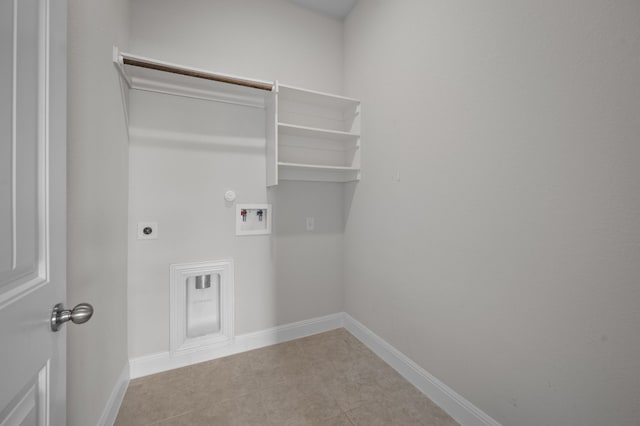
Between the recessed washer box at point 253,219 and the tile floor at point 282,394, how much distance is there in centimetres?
99

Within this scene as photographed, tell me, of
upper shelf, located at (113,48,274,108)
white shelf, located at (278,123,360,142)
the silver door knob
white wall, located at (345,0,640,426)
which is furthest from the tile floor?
upper shelf, located at (113,48,274,108)

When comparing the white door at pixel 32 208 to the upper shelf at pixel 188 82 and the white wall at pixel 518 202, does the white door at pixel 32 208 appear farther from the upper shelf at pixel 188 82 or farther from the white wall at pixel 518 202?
the white wall at pixel 518 202

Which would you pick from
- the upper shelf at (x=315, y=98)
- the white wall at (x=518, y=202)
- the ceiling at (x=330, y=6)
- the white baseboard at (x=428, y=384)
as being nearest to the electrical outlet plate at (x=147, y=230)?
the upper shelf at (x=315, y=98)

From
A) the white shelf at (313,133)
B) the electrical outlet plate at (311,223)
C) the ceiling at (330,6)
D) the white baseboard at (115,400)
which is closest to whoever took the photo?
the white baseboard at (115,400)

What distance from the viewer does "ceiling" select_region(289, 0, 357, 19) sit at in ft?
7.36

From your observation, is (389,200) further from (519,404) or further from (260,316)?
(260,316)

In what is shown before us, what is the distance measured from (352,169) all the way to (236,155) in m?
0.97

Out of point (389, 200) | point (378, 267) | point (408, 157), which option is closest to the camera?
point (408, 157)

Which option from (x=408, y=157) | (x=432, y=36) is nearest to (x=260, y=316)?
(x=408, y=157)

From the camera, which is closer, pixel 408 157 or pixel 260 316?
pixel 408 157

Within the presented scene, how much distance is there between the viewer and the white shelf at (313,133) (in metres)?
1.99

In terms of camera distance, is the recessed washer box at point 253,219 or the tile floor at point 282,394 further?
the recessed washer box at point 253,219

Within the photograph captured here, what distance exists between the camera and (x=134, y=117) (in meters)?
1.76

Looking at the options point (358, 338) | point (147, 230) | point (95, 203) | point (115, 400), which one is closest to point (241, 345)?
point (115, 400)
